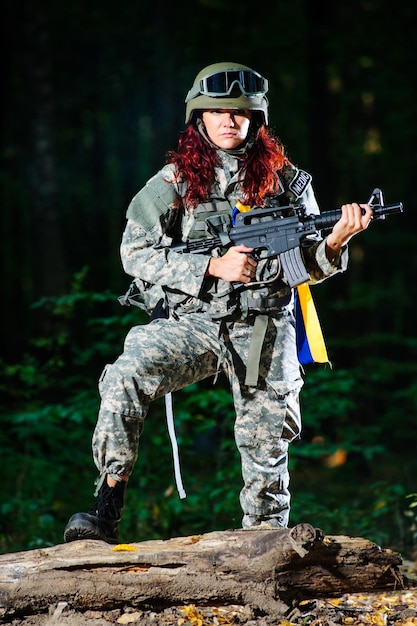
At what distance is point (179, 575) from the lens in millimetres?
A: 3607

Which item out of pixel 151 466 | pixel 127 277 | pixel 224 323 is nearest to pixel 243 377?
pixel 224 323

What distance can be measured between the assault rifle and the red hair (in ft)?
0.45

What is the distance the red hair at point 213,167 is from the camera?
4.13 m

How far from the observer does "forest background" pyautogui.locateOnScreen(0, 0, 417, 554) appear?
6766 mm

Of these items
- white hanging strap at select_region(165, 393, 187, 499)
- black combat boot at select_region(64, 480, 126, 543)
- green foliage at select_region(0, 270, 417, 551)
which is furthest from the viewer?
green foliage at select_region(0, 270, 417, 551)

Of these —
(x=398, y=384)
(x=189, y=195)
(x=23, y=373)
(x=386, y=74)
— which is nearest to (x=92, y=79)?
(x=386, y=74)

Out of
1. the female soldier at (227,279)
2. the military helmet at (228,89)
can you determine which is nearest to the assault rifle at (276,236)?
the female soldier at (227,279)

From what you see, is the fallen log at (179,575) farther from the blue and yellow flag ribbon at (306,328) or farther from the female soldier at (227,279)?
the blue and yellow flag ribbon at (306,328)

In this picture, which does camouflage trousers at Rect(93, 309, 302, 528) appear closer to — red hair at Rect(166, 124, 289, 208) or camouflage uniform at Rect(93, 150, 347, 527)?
camouflage uniform at Rect(93, 150, 347, 527)

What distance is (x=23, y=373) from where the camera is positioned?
22.9 feet

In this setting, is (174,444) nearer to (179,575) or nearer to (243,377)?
(243,377)

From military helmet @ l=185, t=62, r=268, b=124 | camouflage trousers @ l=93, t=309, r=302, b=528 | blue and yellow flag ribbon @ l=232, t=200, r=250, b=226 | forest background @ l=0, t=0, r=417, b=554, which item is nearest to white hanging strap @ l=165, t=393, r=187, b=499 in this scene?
camouflage trousers @ l=93, t=309, r=302, b=528

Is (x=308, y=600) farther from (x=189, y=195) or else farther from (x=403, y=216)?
(x=403, y=216)

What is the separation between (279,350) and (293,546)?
1106 millimetres
